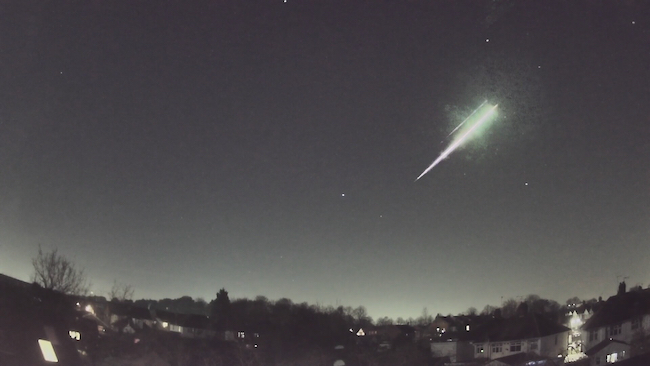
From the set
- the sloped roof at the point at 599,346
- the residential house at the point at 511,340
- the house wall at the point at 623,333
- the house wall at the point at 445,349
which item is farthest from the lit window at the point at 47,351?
the house wall at the point at 445,349

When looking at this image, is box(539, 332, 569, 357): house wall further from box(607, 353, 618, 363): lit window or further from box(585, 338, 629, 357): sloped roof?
box(607, 353, 618, 363): lit window

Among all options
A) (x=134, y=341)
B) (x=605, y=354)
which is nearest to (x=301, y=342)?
(x=134, y=341)

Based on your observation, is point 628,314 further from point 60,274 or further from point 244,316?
point 244,316

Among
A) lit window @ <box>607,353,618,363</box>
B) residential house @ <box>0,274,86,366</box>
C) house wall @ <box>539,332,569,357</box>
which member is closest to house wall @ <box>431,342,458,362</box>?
house wall @ <box>539,332,569,357</box>

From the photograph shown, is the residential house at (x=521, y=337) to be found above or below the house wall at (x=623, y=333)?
below

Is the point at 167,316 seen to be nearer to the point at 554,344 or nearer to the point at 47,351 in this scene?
the point at 554,344

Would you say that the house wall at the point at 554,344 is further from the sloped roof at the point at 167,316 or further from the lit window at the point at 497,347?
the sloped roof at the point at 167,316
